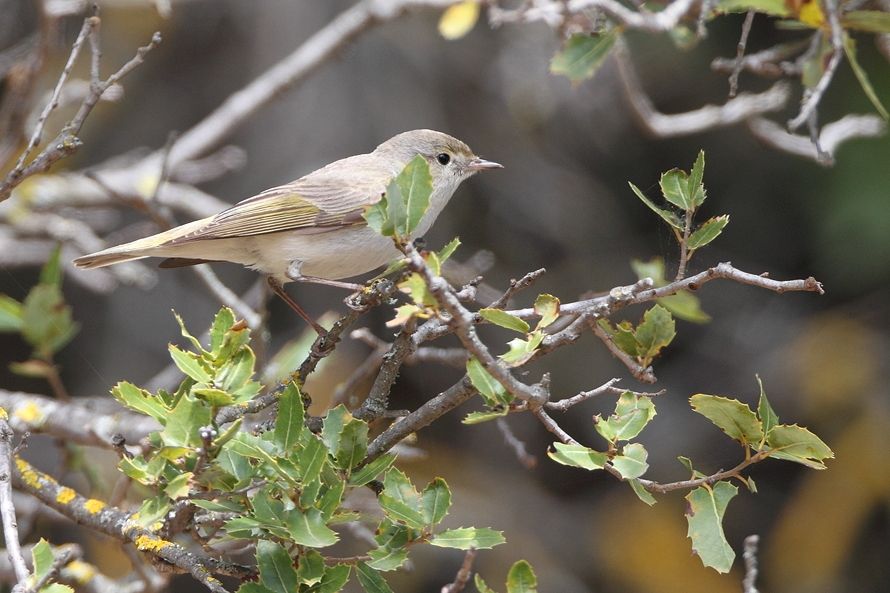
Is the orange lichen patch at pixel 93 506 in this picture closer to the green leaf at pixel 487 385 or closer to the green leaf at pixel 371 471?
the green leaf at pixel 371 471

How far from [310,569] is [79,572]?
4.63 ft

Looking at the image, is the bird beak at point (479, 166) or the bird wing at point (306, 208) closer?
the bird wing at point (306, 208)

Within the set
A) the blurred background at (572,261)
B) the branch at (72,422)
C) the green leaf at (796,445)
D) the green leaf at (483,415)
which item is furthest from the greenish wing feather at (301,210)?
the blurred background at (572,261)

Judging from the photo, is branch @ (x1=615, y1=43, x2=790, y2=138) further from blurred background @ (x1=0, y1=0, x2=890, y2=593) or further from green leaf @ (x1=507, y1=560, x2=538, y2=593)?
green leaf @ (x1=507, y1=560, x2=538, y2=593)

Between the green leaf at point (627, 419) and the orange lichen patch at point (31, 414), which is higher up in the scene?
the green leaf at point (627, 419)

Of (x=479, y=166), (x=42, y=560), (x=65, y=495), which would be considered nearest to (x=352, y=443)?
(x=42, y=560)

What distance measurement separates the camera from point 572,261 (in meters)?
5.82

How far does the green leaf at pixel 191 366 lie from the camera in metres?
1.89

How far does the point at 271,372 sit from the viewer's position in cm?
338

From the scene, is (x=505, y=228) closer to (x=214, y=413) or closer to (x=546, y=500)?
(x=546, y=500)

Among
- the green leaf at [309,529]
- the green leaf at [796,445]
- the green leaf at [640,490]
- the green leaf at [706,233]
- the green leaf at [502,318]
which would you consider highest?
the green leaf at [706,233]

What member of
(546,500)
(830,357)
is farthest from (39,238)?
(830,357)

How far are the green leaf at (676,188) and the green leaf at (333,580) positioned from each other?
95 cm

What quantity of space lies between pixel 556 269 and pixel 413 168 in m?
4.15
